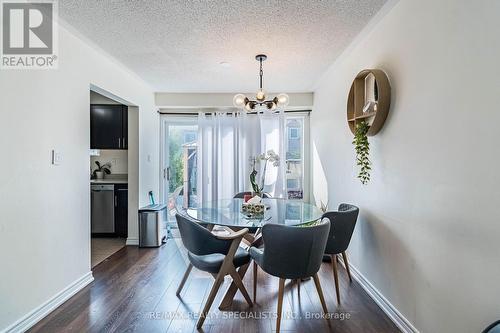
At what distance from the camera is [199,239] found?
2135 mm

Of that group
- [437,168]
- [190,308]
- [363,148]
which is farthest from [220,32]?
[190,308]

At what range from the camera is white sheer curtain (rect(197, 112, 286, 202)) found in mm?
4715

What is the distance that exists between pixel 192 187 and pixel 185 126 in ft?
3.63

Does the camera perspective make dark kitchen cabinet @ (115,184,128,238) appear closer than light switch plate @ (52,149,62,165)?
No

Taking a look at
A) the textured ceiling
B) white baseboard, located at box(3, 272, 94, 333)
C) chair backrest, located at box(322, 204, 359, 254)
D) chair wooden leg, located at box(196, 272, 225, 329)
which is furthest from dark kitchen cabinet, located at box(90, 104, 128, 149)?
chair backrest, located at box(322, 204, 359, 254)

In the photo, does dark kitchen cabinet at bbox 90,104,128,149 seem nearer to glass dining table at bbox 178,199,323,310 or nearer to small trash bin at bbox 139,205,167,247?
small trash bin at bbox 139,205,167,247

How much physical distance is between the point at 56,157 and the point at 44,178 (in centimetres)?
21

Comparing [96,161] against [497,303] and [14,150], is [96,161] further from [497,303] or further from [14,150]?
[497,303]

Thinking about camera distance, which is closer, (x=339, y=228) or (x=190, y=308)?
(x=190, y=308)

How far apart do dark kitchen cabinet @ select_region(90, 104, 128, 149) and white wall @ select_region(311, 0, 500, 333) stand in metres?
3.30

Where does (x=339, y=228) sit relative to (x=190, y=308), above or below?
above

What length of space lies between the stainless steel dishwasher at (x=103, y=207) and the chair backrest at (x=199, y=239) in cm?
259

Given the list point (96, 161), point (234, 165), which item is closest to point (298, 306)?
point (234, 165)

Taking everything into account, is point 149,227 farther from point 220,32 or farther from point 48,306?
point 220,32
